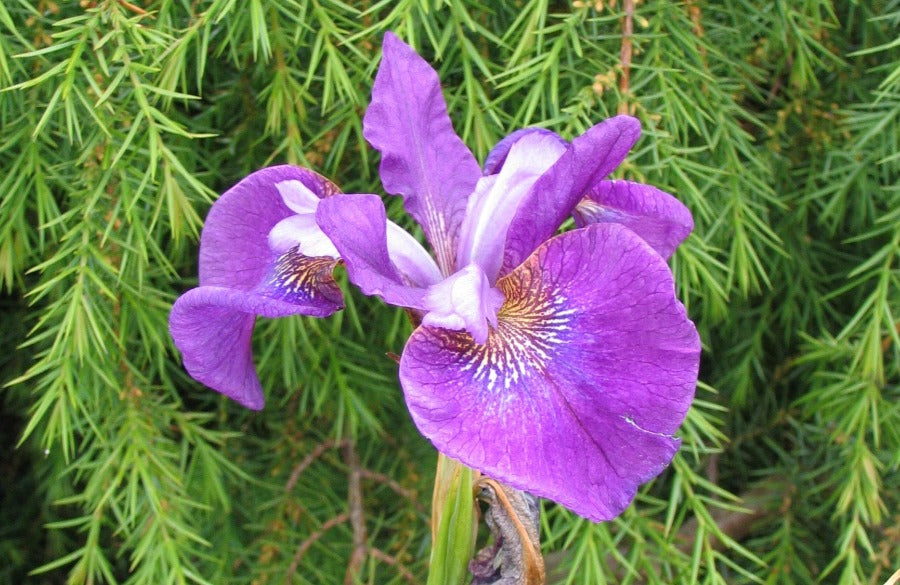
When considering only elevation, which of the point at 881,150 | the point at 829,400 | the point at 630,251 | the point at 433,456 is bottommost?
the point at 433,456

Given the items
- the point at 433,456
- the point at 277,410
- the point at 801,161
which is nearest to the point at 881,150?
the point at 801,161

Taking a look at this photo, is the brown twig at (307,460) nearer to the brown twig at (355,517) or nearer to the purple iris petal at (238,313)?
the brown twig at (355,517)

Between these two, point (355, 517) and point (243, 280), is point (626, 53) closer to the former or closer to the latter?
point (243, 280)

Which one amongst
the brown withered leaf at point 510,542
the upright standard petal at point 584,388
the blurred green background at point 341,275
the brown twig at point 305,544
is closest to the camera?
the upright standard petal at point 584,388

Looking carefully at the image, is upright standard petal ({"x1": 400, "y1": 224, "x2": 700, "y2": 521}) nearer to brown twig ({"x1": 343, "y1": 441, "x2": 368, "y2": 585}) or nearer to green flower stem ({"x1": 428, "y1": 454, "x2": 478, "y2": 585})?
green flower stem ({"x1": 428, "y1": 454, "x2": 478, "y2": 585})

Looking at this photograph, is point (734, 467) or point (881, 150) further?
point (734, 467)

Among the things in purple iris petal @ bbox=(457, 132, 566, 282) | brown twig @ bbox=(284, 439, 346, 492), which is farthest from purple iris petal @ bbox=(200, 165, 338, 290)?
brown twig @ bbox=(284, 439, 346, 492)

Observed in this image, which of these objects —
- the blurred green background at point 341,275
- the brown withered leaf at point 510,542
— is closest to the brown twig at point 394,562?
the blurred green background at point 341,275

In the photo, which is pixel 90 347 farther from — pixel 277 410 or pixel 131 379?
pixel 277 410
